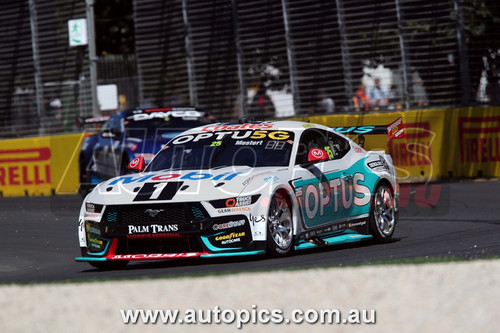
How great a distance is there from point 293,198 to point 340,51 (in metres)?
12.1

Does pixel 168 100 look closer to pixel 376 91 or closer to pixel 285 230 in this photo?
pixel 376 91

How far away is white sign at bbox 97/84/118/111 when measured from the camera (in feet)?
88.7

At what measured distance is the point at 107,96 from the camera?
27297 mm

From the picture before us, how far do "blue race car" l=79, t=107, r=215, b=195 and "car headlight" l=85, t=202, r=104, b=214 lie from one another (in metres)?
6.94

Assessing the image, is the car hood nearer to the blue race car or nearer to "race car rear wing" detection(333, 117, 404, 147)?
"race car rear wing" detection(333, 117, 404, 147)

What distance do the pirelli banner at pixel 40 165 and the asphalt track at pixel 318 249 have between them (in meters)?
3.40

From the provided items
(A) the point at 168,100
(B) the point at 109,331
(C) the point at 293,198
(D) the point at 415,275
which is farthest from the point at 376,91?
(B) the point at 109,331

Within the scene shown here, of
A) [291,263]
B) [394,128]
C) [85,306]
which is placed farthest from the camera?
[394,128]

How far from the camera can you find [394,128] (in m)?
12.6

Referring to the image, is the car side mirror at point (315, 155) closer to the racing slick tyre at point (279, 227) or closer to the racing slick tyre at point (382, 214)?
the racing slick tyre at point (279, 227)

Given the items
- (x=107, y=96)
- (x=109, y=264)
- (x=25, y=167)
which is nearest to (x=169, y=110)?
(x=25, y=167)

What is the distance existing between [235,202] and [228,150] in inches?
51.8

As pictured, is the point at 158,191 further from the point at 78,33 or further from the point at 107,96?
the point at 107,96

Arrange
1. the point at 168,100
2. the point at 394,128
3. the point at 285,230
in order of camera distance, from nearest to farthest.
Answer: the point at 285,230 → the point at 394,128 → the point at 168,100
